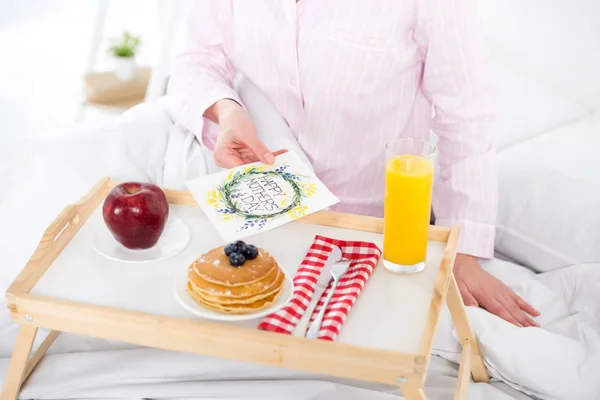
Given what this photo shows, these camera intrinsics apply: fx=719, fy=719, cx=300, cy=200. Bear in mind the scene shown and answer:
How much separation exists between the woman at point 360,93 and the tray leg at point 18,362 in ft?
1.71

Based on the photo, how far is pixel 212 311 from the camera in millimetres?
1038

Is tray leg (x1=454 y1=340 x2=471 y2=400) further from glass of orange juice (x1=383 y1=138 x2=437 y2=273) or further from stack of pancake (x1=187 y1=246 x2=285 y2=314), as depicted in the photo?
stack of pancake (x1=187 y1=246 x2=285 y2=314)

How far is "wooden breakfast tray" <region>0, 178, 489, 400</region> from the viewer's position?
96 centimetres

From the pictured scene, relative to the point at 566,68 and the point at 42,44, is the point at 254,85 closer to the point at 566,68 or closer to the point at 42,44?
the point at 566,68

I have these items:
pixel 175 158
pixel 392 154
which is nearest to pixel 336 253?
pixel 392 154

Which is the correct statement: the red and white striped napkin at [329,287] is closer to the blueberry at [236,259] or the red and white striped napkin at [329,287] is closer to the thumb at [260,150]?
the blueberry at [236,259]

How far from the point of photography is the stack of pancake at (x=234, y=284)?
1.03 meters

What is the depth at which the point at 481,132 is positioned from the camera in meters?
1.51

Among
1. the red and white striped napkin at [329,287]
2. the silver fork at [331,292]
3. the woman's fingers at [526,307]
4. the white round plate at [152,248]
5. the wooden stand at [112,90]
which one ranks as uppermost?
the red and white striped napkin at [329,287]

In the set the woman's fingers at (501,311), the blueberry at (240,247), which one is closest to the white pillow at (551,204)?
the woman's fingers at (501,311)

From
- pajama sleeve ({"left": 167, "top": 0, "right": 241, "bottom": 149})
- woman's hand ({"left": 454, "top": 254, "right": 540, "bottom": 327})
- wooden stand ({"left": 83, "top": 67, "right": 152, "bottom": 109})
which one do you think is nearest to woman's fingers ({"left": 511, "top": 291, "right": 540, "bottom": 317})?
woman's hand ({"left": 454, "top": 254, "right": 540, "bottom": 327})

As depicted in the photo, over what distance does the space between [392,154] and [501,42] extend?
3.15 ft

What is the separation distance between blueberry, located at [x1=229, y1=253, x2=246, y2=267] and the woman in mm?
365

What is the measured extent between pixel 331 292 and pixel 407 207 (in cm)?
18
